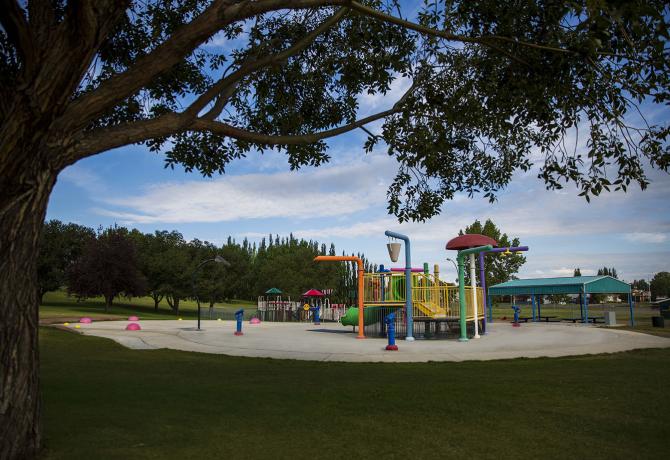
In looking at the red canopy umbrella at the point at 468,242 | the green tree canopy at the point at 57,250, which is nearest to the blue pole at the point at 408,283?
the red canopy umbrella at the point at 468,242

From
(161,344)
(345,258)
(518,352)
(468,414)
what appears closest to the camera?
(468,414)

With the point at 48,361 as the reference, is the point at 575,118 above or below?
above

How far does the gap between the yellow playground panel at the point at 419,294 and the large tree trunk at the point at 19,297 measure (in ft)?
52.2

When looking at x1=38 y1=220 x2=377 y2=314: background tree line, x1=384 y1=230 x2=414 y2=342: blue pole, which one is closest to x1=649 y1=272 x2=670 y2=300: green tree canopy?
x1=38 y1=220 x2=377 y2=314: background tree line

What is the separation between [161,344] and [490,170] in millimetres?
11959

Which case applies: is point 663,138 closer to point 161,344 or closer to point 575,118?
point 575,118

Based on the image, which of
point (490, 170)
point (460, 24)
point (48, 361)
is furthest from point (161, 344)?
point (460, 24)

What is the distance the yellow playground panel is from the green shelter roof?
10928 millimetres

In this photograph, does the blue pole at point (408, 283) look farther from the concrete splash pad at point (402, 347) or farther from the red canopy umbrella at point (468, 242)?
the red canopy umbrella at point (468, 242)

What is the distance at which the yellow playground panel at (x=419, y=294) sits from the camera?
63.8 feet

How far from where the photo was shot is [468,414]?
5969 millimetres

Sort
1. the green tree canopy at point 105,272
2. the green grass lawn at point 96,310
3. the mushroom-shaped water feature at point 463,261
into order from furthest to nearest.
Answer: the green tree canopy at point 105,272
the green grass lawn at point 96,310
the mushroom-shaped water feature at point 463,261

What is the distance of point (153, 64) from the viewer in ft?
16.2

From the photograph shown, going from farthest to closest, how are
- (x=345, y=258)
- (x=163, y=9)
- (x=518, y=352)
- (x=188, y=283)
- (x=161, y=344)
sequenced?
(x=188, y=283)
(x=345, y=258)
(x=161, y=344)
(x=518, y=352)
(x=163, y=9)
